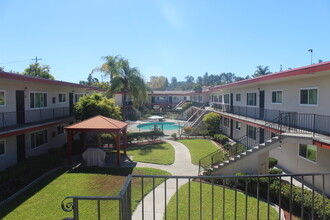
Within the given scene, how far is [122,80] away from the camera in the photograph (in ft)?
89.1

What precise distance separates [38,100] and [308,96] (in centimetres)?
2010

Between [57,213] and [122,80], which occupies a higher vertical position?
[122,80]

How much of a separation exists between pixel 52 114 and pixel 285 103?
19237 millimetres

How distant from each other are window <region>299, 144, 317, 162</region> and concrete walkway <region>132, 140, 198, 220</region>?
6.79 meters

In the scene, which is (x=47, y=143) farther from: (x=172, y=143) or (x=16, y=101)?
(x=172, y=143)

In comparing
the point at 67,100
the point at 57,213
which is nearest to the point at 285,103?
the point at 57,213

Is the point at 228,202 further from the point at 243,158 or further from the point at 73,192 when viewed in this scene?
the point at 73,192

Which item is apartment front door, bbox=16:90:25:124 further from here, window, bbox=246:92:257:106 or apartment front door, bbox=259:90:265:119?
window, bbox=246:92:257:106

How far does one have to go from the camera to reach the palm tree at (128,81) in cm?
2678

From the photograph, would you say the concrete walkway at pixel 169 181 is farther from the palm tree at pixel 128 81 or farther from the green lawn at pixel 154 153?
the palm tree at pixel 128 81

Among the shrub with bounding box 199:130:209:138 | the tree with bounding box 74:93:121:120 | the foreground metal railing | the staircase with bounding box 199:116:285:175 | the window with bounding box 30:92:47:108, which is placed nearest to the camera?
the foreground metal railing

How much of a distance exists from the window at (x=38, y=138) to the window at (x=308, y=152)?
19.4m

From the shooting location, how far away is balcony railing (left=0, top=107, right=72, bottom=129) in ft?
45.6

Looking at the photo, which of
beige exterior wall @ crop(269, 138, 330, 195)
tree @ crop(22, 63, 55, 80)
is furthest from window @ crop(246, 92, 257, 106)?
tree @ crop(22, 63, 55, 80)
